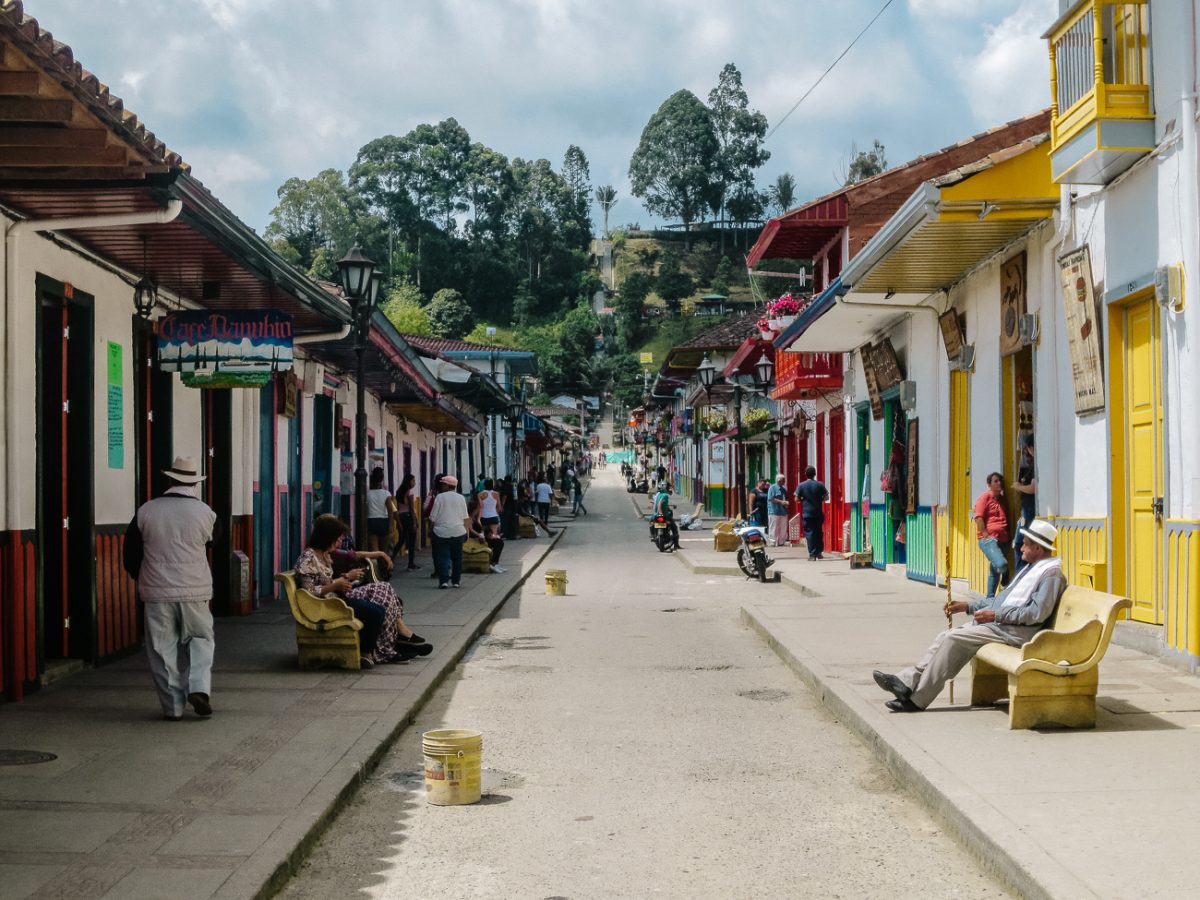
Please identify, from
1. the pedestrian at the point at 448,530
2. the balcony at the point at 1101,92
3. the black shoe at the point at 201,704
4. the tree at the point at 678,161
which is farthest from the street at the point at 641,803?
the tree at the point at 678,161

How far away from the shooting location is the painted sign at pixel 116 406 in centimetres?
1141

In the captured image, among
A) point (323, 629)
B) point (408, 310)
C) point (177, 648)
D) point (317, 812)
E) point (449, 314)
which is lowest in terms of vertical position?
point (317, 812)

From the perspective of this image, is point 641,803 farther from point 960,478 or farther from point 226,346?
point 960,478

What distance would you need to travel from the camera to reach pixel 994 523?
14617 mm

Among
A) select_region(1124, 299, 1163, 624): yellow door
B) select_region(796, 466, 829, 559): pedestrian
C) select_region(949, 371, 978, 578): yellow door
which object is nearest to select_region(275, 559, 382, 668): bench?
select_region(1124, 299, 1163, 624): yellow door

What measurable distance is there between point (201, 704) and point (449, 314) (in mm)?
98799

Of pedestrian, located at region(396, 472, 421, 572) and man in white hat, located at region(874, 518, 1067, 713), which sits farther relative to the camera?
pedestrian, located at region(396, 472, 421, 572)

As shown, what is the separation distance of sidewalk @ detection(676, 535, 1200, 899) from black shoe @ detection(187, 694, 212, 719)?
406 cm

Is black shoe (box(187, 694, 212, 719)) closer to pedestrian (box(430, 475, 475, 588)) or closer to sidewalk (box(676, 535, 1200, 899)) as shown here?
sidewalk (box(676, 535, 1200, 899))

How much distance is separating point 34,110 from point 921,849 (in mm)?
5197

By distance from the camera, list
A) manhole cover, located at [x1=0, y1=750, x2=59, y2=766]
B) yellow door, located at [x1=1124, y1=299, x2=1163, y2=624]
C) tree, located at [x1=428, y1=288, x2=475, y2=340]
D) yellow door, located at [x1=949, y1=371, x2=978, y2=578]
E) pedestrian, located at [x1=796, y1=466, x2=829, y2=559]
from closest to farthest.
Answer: manhole cover, located at [x1=0, y1=750, x2=59, y2=766] < yellow door, located at [x1=1124, y1=299, x2=1163, y2=624] < yellow door, located at [x1=949, y1=371, x2=978, y2=578] < pedestrian, located at [x1=796, y1=466, x2=829, y2=559] < tree, located at [x1=428, y1=288, x2=475, y2=340]

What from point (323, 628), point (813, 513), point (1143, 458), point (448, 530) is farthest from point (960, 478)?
point (323, 628)

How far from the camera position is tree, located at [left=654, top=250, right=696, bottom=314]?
13152cm

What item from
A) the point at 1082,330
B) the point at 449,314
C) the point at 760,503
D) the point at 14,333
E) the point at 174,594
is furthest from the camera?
the point at 449,314
